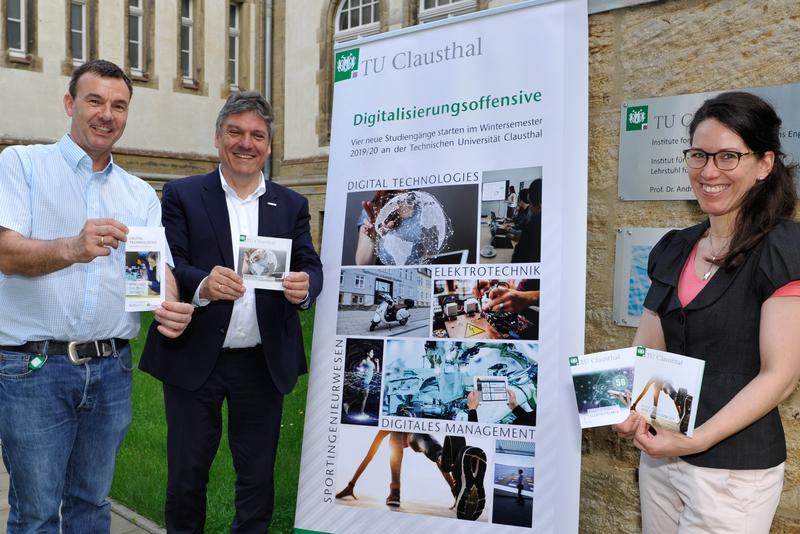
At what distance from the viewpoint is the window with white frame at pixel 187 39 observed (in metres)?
18.8

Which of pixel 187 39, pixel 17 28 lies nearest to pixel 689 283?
pixel 17 28

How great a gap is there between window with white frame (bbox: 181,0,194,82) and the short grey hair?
17.0 meters

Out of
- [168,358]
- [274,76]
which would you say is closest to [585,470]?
[168,358]

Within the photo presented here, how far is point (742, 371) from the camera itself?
1848 mm

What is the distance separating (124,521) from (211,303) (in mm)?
2062

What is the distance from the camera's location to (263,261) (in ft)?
9.11

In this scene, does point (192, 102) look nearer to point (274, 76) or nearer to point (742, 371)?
Answer: point (274, 76)

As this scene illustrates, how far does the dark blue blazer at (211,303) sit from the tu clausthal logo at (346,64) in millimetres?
651

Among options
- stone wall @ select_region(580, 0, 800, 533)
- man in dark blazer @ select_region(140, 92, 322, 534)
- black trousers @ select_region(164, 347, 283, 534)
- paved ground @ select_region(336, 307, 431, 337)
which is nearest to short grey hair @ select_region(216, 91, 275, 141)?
man in dark blazer @ select_region(140, 92, 322, 534)

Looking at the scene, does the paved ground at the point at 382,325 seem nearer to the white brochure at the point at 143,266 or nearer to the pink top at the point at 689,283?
the white brochure at the point at 143,266

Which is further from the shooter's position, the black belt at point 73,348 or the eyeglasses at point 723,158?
the black belt at point 73,348

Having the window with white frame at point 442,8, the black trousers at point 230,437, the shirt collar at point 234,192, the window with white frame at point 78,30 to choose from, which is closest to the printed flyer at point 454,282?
the black trousers at point 230,437

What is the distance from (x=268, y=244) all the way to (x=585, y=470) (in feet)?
5.32

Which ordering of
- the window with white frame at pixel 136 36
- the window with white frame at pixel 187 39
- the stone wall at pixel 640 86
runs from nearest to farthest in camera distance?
the stone wall at pixel 640 86 → the window with white frame at pixel 136 36 → the window with white frame at pixel 187 39
